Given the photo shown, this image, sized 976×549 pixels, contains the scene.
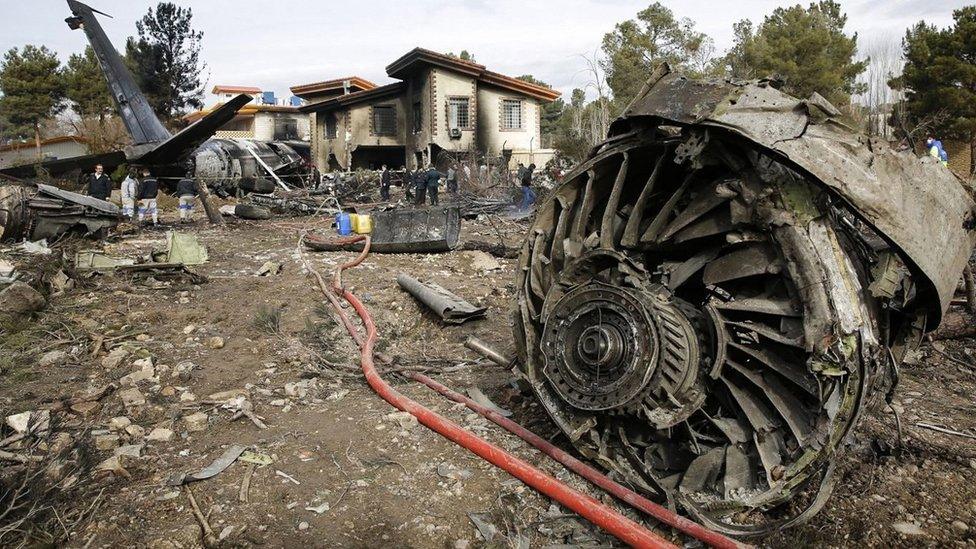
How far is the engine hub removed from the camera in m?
3.26

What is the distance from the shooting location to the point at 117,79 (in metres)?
18.1

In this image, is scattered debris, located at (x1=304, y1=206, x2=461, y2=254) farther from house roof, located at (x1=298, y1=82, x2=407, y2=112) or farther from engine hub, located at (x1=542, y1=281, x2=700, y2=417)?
house roof, located at (x1=298, y1=82, x2=407, y2=112)

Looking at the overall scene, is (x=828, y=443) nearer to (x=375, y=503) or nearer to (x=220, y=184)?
(x=375, y=503)

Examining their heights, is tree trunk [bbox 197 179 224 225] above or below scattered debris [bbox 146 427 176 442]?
above

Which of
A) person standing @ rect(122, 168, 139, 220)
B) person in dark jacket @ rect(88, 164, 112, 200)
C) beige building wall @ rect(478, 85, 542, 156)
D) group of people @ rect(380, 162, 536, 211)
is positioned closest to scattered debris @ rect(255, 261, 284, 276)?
person in dark jacket @ rect(88, 164, 112, 200)

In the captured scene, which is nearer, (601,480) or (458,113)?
(601,480)

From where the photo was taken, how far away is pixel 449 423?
4266 millimetres

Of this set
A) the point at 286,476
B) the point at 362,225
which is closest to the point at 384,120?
the point at 362,225

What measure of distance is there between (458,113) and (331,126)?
26.3 ft

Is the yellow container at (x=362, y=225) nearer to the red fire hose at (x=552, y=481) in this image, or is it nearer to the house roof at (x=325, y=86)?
the red fire hose at (x=552, y=481)

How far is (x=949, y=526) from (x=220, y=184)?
74.5ft

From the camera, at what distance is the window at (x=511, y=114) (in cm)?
2988

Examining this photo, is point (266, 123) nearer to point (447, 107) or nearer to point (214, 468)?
point (447, 107)

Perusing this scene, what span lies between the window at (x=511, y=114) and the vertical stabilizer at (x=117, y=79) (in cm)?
1611
